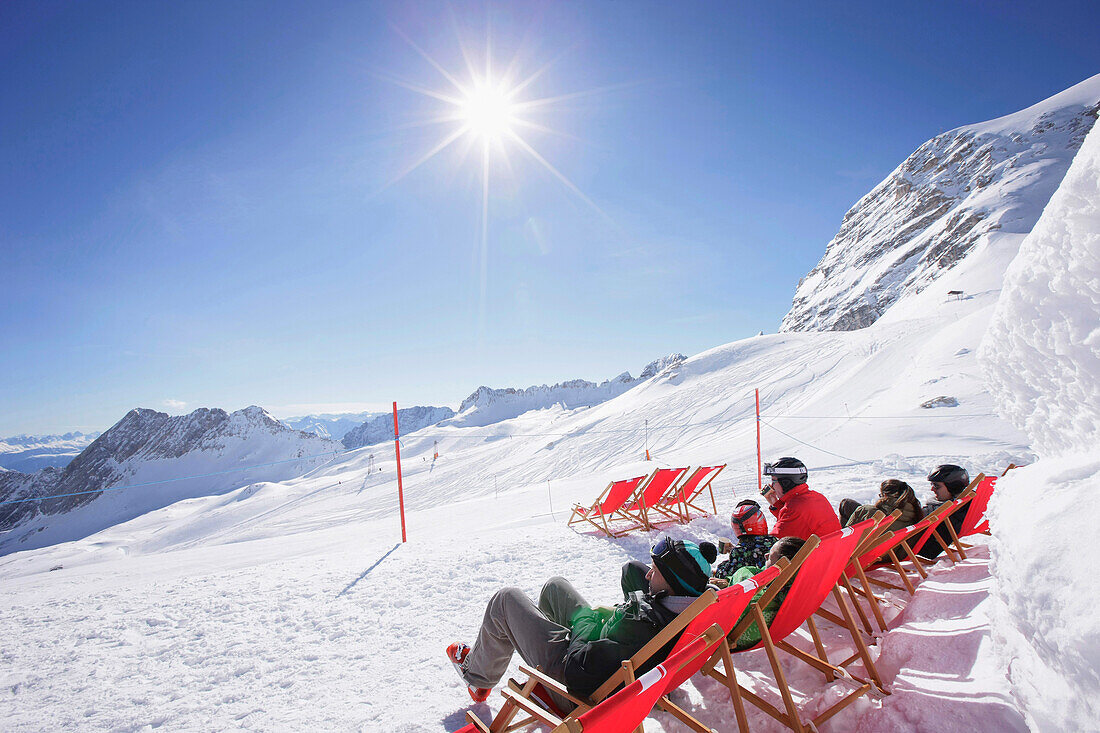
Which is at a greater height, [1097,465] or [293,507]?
[1097,465]

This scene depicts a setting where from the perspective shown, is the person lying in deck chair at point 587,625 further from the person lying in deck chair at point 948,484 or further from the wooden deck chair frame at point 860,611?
the person lying in deck chair at point 948,484

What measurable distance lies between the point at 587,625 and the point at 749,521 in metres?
2.26

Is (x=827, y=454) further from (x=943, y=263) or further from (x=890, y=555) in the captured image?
(x=943, y=263)

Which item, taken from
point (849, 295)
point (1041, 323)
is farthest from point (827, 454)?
point (849, 295)

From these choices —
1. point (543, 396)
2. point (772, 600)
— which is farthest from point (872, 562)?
point (543, 396)

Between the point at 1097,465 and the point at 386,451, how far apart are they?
212ft

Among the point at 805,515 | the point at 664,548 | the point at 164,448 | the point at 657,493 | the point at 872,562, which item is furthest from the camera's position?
the point at 164,448

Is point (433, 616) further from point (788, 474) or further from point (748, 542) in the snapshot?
point (788, 474)

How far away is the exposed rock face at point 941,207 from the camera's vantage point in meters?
61.9

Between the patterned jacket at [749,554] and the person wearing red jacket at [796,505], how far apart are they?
138mm

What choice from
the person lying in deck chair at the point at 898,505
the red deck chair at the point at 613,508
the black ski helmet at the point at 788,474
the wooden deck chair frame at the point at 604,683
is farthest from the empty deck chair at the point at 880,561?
the red deck chair at the point at 613,508

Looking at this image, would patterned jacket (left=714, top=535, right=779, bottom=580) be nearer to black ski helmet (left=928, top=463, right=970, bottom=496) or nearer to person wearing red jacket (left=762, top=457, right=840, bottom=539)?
person wearing red jacket (left=762, top=457, right=840, bottom=539)

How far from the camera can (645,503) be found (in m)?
7.52

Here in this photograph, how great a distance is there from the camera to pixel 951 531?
396 centimetres
